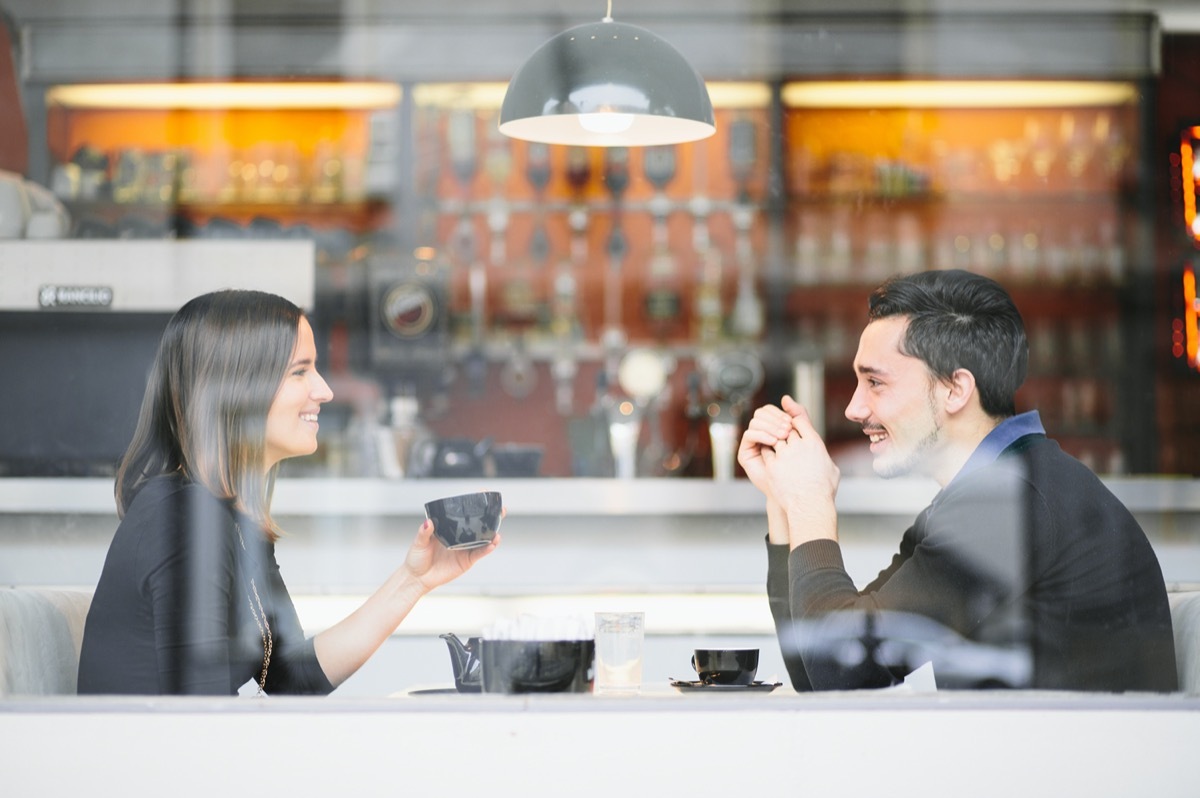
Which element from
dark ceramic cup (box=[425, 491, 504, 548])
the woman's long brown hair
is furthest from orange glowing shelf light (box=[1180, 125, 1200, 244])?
the woman's long brown hair

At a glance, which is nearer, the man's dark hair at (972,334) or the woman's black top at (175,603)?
the woman's black top at (175,603)

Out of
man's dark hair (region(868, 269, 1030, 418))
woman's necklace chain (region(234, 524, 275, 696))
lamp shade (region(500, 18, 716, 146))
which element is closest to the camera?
woman's necklace chain (region(234, 524, 275, 696))

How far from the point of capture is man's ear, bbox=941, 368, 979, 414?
184 cm

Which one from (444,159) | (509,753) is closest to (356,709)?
(509,753)

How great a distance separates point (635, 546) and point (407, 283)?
63.6 inches

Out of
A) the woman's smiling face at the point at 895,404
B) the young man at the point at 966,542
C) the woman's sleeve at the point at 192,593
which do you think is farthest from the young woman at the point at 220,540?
the woman's smiling face at the point at 895,404

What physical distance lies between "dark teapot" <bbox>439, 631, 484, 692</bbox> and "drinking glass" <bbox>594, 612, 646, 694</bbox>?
0.16m

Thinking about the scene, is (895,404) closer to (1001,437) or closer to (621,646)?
(1001,437)

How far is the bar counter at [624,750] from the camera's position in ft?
4.23

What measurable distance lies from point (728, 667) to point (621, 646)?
6.1 inches

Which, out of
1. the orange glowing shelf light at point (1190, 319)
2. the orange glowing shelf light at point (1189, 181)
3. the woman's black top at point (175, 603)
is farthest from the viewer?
the orange glowing shelf light at point (1190, 319)

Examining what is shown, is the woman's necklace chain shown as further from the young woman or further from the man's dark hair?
the man's dark hair

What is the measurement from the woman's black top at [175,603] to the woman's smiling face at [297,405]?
14cm

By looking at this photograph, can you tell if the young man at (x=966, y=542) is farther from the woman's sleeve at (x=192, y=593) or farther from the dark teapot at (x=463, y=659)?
the woman's sleeve at (x=192, y=593)
